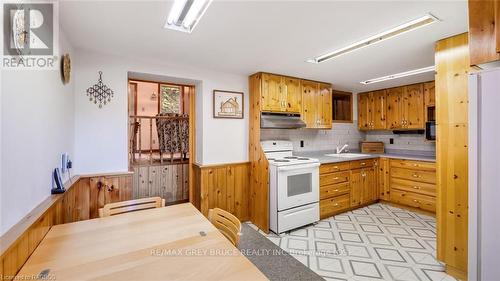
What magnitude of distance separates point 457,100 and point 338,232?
197cm

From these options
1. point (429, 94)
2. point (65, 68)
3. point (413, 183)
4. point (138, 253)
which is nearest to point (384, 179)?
point (413, 183)

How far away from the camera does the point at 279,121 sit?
3.21m

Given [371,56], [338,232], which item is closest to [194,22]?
[371,56]

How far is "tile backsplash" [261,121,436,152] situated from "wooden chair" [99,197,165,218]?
1.95 meters

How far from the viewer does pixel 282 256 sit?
2406 mm

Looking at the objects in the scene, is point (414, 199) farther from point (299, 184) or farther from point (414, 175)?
point (299, 184)

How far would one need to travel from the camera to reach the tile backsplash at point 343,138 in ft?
12.8

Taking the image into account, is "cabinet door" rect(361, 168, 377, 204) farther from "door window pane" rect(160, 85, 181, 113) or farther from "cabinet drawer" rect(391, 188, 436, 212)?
"door window pane" rect(160, 85, 181, 113)

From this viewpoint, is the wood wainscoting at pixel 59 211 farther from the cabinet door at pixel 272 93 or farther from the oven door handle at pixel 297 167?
the cabinet door at pixel 272 93

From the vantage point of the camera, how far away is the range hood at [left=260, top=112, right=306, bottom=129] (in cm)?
312

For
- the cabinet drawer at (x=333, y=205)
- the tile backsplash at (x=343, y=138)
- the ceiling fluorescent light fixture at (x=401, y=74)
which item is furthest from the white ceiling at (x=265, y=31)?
the cabinet drawer at (x=333, y=205)

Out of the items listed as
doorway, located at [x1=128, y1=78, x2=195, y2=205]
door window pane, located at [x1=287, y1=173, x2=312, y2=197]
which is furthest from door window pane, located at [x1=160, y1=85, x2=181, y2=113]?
door window pane, located at [x1=287, y1=173, x2=312, y2=197]

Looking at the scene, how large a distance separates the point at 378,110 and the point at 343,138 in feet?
2.81

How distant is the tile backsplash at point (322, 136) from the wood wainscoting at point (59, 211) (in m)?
2.09
